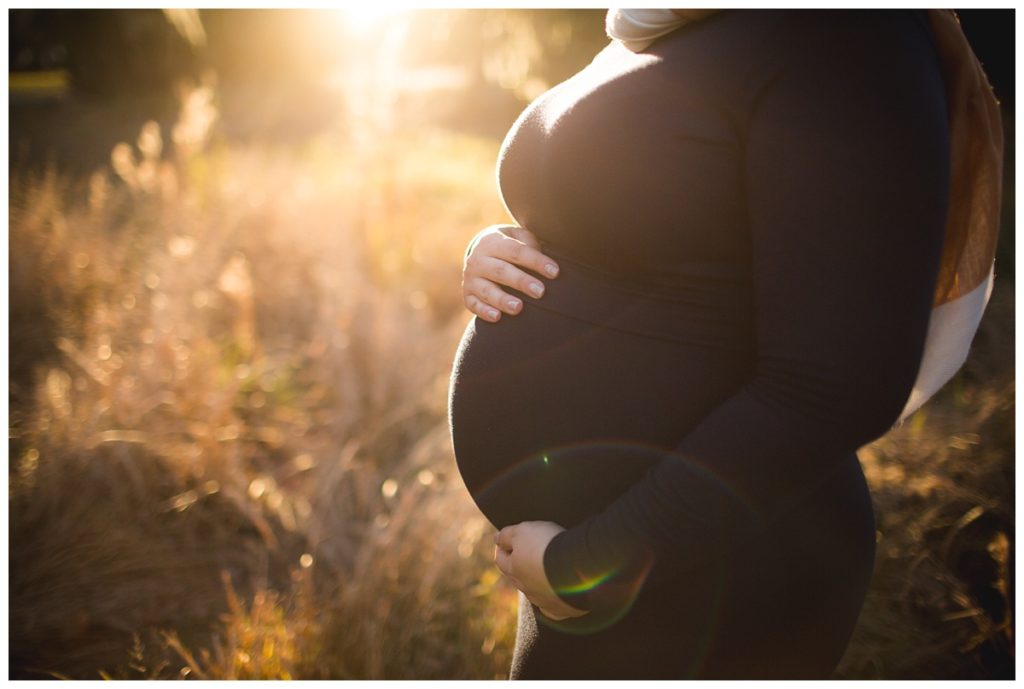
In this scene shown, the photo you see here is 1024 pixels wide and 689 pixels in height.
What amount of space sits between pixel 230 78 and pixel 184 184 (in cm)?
1529

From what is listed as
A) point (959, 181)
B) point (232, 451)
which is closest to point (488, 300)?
point (959, 181)

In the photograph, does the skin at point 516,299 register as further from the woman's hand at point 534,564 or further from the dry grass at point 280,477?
the dry grass at point 280,477

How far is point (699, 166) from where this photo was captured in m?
0.81

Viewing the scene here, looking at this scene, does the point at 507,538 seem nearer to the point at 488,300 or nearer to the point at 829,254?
the point at 488,300

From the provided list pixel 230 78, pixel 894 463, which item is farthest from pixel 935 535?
pixel 230 78

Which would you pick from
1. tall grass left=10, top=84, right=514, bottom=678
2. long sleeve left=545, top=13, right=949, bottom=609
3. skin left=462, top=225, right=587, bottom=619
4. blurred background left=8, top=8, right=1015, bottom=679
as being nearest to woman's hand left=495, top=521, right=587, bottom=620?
skin left=462, top=225, right=587, bottom=619

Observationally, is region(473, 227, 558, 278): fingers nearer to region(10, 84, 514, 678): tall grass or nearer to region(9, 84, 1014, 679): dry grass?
region(10, 84, 514, 678): tall grass

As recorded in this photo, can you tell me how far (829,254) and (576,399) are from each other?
1.30 feet

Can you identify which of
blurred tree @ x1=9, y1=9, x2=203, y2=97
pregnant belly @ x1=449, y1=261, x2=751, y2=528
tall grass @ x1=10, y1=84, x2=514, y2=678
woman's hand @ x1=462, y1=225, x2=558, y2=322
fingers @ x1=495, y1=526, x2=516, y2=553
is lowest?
blurred tree @ x1=9, y1=9, x2=203, y2=97

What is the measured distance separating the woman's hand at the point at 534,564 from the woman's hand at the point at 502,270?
1.11ft

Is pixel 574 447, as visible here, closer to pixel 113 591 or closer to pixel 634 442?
pixel 634 442

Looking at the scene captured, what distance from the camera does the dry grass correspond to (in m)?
2.18

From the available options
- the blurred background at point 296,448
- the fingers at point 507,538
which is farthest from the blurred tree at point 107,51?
the fingers at point 507,538

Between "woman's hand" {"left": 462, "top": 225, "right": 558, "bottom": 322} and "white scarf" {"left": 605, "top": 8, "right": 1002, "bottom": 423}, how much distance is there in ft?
1.07
